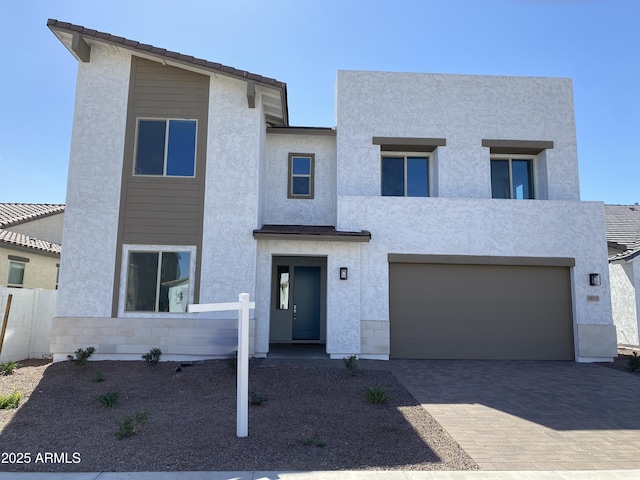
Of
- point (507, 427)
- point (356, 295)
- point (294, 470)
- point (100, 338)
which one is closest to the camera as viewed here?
point (294, 470)

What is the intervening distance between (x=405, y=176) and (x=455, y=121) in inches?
86.1

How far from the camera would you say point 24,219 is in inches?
717

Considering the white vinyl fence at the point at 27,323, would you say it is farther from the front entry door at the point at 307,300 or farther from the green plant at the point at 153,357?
the front entry door at the point at 307,300

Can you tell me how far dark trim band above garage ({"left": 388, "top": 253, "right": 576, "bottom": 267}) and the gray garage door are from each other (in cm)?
21

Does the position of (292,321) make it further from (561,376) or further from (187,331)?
(561,376)

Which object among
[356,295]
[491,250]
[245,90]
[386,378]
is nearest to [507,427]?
[386,378]

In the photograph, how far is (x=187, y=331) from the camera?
418 inches

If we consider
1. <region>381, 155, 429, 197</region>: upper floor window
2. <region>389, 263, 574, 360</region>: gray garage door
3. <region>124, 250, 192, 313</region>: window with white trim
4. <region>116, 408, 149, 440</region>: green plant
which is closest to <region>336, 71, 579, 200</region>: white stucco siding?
<region>381, 155, 429, 197</region>: upper floor window

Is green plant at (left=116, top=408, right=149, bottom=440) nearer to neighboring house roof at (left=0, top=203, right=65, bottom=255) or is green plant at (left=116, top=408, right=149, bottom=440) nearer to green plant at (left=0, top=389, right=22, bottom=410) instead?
green plant at (left=0, top=389, right=22, bottom=410)

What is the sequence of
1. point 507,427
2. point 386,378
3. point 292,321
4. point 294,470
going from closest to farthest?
point 294,470
point 507,427
point 386,378
point 292,321

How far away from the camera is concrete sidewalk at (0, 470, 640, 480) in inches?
178

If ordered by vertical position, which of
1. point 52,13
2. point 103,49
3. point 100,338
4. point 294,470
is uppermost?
point 52,13

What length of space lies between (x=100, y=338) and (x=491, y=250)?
10.6m

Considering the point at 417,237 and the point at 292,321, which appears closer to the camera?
the point at 417,237
